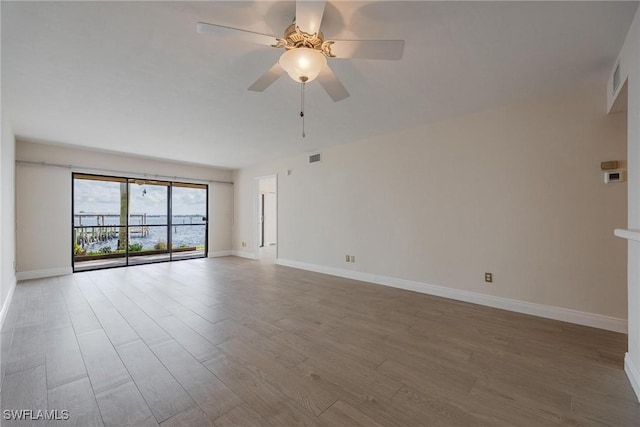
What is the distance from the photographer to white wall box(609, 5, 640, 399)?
1.68m

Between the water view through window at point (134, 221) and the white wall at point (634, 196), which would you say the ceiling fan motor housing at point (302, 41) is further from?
the water view through window at point (134, 221)

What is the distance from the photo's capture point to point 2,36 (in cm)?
188

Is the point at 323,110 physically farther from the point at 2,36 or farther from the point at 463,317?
the point at 463,317

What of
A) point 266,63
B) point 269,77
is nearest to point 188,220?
point 266,63

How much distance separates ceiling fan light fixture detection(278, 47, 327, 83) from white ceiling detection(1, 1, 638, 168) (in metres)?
0.27

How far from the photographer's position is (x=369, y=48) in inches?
66.0

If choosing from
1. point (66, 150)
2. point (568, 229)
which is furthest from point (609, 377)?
point (66, 150)

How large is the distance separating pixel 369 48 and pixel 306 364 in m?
2.30

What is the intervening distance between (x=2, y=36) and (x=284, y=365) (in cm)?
320

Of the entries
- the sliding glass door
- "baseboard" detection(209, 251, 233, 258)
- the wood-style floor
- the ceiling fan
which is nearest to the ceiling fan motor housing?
the ceiling fan

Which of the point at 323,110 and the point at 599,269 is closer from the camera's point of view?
the point at 599,269

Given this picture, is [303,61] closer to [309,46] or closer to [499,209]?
[309,46]

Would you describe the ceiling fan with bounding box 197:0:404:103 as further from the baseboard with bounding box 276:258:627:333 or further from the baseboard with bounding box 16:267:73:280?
the baseboard with bounding box 16:267:73:280

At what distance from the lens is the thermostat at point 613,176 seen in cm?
251
